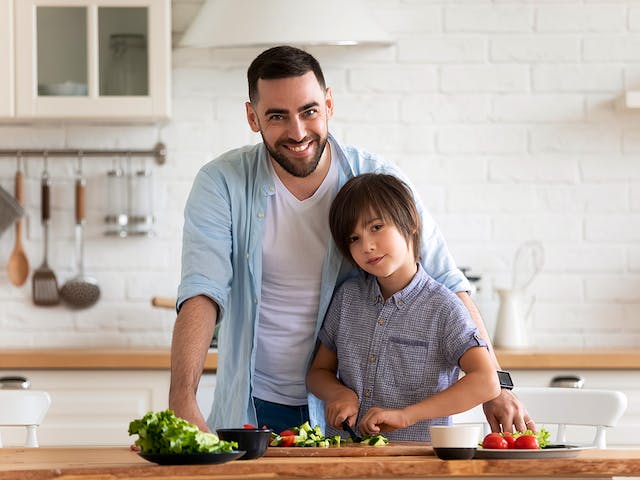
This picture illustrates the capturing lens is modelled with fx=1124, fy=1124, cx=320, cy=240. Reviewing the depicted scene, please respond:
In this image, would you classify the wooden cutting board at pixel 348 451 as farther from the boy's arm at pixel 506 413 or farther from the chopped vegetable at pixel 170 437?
the boy's arm at pixel 506 413

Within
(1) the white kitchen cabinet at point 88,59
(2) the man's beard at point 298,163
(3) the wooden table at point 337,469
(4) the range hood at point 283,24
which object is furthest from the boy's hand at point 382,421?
(1) the white kitchen cabinet at point 88,59

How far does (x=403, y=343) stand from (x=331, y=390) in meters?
0.17

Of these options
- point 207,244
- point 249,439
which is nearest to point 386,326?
point 207,244

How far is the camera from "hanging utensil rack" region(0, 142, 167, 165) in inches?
150

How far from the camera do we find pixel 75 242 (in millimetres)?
3822

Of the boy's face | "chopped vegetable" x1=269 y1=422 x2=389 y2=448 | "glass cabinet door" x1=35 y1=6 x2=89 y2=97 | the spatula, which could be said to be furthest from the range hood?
"chopped vegetable" x1=269 y1=422 x2=389 y2=448

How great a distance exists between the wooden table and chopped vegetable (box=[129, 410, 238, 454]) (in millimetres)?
26

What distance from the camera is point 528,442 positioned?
5.72 feet

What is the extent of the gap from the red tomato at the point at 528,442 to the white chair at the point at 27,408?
1120 millimetres

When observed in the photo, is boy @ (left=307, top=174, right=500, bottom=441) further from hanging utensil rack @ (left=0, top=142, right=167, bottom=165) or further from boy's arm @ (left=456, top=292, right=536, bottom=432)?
hanging utensil rack @ (left=0, top=142, right=167, bottom=165)

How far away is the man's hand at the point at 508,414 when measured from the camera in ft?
6.91

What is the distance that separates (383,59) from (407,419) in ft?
6.80

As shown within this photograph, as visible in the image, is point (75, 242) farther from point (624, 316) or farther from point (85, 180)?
point (624, 316)

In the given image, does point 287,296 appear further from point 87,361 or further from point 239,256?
point 87,361
